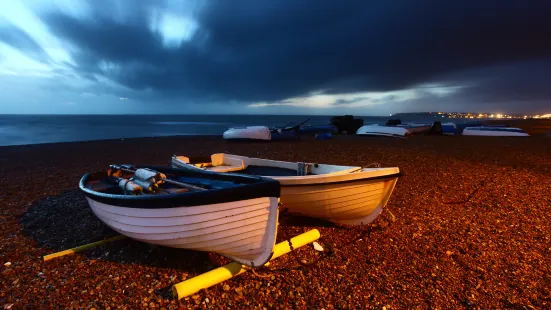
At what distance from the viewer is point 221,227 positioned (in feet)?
14.2

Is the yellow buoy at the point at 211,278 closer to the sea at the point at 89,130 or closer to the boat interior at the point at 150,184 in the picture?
the boat interior at the point at 150,184

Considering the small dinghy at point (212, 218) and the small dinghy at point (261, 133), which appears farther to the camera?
the small dinghy at point (261, 133)

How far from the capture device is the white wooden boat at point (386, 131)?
29.7 meters

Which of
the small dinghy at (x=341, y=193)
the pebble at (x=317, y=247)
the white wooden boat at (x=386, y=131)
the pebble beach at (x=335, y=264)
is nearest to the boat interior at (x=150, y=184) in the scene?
the pebble beach at (x=335, y=264)

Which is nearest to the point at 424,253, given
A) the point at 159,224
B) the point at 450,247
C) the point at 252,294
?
the point at 450,247

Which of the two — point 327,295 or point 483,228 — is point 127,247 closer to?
point 327,295

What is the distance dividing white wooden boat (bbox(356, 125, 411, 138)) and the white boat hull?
93.4 feet

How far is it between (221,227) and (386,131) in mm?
29960

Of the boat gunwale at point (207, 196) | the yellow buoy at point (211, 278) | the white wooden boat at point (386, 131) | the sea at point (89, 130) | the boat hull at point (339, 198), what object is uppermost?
the boat gunwale at point (207, 196)

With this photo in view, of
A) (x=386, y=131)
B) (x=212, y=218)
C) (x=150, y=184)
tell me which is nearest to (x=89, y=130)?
(x=386, y=131)

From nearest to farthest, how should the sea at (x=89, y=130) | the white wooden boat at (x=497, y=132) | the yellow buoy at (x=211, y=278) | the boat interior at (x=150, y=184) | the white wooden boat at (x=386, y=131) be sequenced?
the yellow buoy at (x=211, y=278), the boat interior at (x=150, y=184), the white wooden boat at (x=497, y=132), the white wooden boat at (x=386, y=131), the sea at (x=89, y=130)

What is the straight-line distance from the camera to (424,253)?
17.6 feet

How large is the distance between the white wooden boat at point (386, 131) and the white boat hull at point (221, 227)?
28.5m

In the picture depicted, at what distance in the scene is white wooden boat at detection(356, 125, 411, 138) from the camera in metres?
29.7
